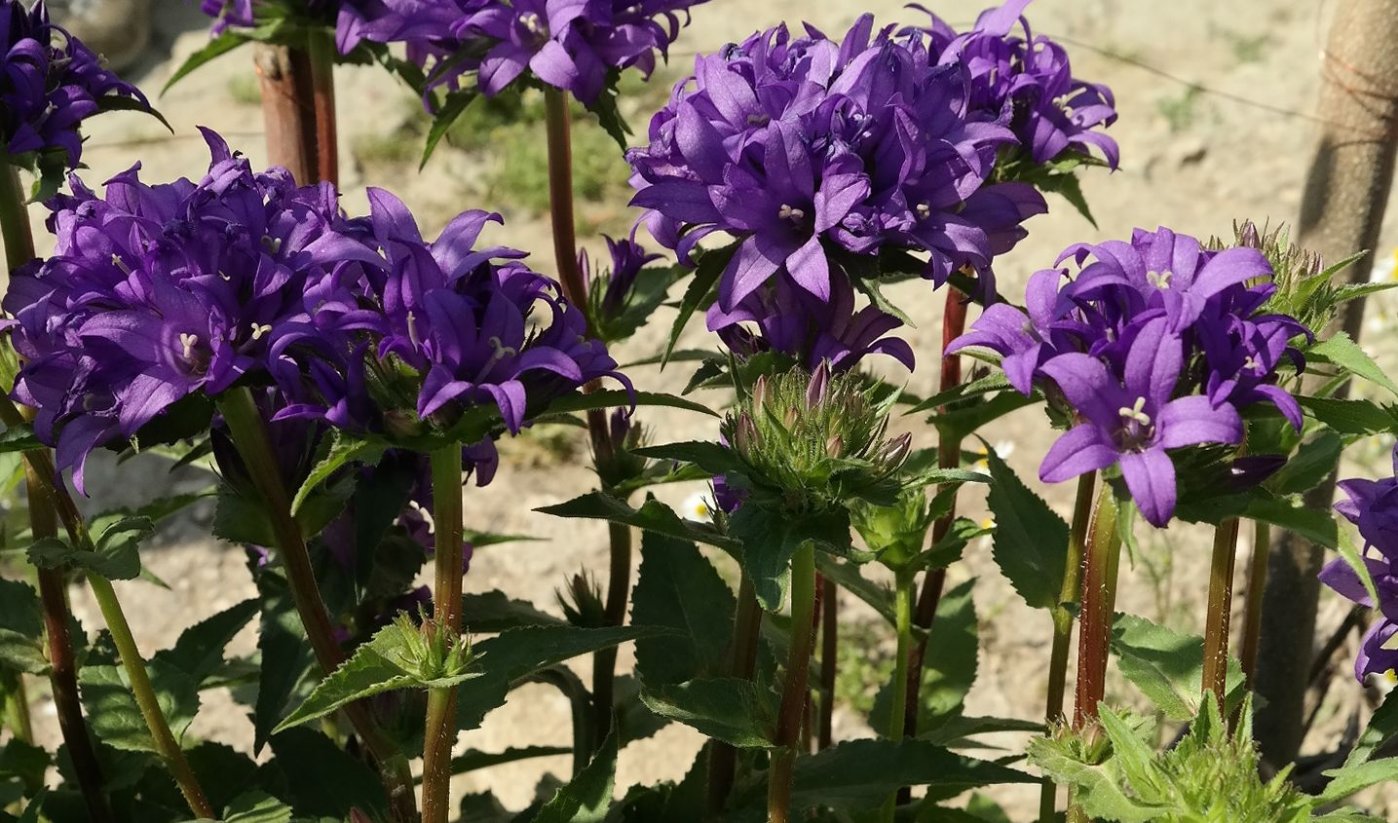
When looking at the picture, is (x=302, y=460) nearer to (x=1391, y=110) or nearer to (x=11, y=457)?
(x=11, y=457)

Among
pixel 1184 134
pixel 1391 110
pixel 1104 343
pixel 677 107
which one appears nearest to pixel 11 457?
pixel 677 107

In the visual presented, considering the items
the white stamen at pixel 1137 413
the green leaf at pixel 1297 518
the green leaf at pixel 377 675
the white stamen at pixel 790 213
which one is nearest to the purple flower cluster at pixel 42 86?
the green leaf at pixel 377 675

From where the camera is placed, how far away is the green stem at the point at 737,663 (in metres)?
1.67

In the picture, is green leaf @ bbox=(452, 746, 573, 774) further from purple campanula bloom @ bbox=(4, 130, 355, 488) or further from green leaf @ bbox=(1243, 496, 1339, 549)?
green leaf @ bbox=(1243, 496, 1339, 549)

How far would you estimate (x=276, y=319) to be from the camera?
142 cm

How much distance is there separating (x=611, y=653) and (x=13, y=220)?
102cm

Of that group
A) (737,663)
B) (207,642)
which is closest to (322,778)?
(207,642)

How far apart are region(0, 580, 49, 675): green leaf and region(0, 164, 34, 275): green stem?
1.55 ft

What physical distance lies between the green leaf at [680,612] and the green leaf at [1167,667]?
1.63 ft

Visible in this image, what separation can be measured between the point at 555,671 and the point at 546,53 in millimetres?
885

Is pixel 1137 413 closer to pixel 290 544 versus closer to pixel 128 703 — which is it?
pixel 290 544

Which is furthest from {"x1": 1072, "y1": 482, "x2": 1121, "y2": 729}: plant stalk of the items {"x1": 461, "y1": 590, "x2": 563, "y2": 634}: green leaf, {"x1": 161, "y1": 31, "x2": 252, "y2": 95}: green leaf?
{"x1": 161, "y1": 31, "x2": 252, "y2": 95}: green leaf

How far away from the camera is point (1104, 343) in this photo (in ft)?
4.30

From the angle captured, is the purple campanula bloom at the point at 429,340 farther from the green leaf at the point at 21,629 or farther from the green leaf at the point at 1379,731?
the green leaf at the point at 1379,731
